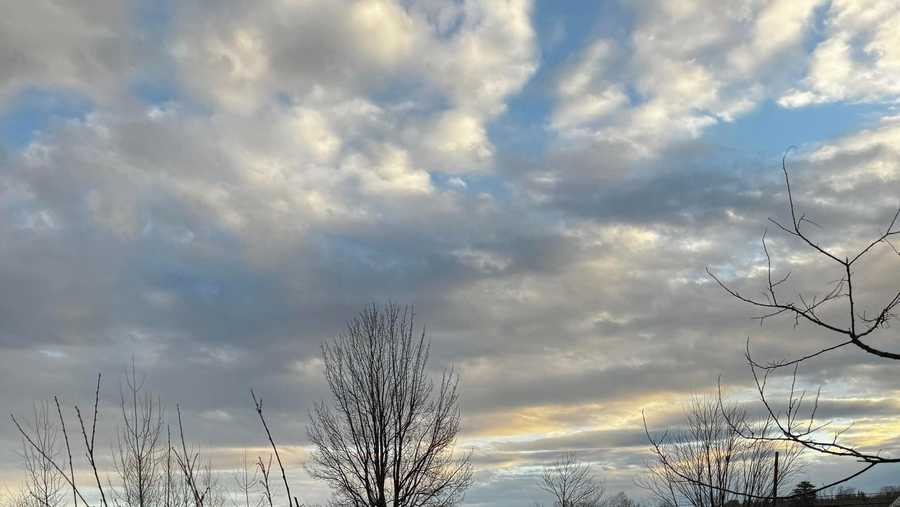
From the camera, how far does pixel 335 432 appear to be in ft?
80.3

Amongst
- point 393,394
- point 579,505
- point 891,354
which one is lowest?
point 579,505

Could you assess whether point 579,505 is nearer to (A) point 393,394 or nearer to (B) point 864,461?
(A) point 393,394

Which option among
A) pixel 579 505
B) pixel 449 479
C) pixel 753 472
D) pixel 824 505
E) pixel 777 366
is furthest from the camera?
pixel 579 505

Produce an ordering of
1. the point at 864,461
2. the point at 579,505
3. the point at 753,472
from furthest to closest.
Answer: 1. the point at 579,505
2. the point at 753,472
3. the point at 864,461

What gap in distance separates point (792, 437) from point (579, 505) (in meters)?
52.2

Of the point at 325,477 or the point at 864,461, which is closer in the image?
the point at 864,461

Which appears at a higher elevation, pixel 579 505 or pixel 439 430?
pixel 439 430

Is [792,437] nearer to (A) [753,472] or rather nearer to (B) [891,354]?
(B) [891,354]

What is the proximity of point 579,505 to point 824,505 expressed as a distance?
1930cm

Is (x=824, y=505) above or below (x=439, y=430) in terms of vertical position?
below

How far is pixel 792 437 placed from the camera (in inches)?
157

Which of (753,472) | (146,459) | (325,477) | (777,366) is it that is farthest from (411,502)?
(777,366)

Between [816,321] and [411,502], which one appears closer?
[816,321]

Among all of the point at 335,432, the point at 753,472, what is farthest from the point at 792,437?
the point at 335,432
